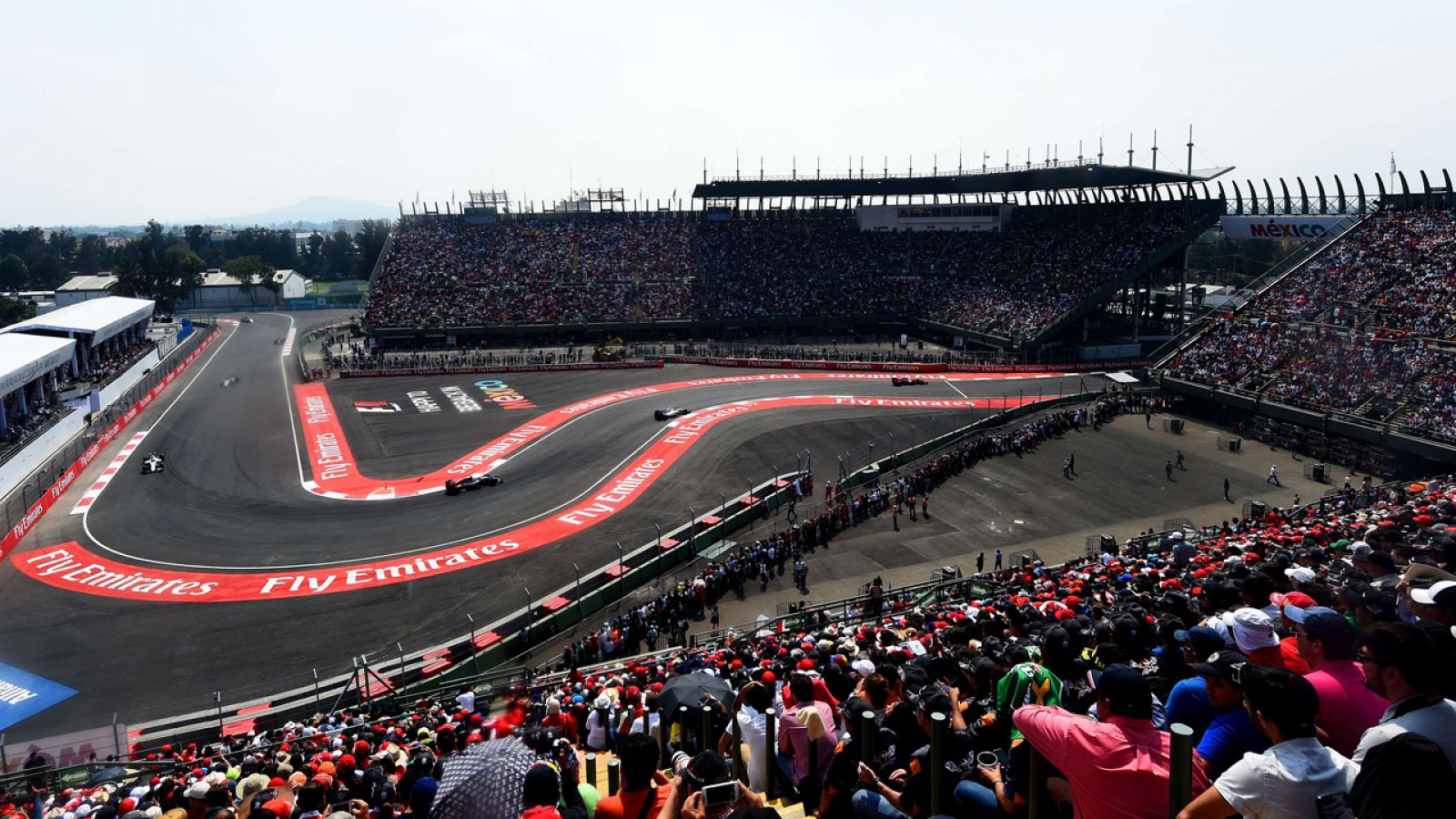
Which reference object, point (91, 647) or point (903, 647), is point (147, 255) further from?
point (903, 647)

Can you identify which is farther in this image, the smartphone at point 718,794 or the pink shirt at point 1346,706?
the pink shirt at point 1346,706

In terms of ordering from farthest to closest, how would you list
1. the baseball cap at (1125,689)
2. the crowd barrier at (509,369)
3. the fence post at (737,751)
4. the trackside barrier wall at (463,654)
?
1. the crowd barrier at (509,369)
2. the trackside barrier wall at (463,654)
3. the fence post at (737,751)
4. the baseball cap at (1125,689)

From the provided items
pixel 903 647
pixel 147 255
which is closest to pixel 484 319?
pixel 147 255

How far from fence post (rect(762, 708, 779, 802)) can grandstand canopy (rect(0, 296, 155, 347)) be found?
60.7 meters

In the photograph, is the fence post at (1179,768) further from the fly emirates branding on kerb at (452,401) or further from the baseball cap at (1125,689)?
the fly emirates branding on kerb at (452,401)

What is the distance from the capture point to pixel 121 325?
6009cm

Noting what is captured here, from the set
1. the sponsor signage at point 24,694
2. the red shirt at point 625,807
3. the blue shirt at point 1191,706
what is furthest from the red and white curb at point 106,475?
the blue shirt at point 1191,706

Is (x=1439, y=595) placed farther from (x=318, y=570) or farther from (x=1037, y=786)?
(x=318, y=570)

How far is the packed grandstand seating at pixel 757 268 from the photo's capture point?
226 ft

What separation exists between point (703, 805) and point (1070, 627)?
4.57 meters

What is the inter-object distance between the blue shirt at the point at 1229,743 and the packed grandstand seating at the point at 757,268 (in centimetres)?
6106

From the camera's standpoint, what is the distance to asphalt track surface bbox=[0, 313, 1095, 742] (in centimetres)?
2217

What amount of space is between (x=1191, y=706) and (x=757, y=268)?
7712cm

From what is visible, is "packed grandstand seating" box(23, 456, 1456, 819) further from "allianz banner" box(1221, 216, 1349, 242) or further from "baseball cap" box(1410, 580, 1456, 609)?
"allianz banner" box(1221, 216, 1349, 242)
